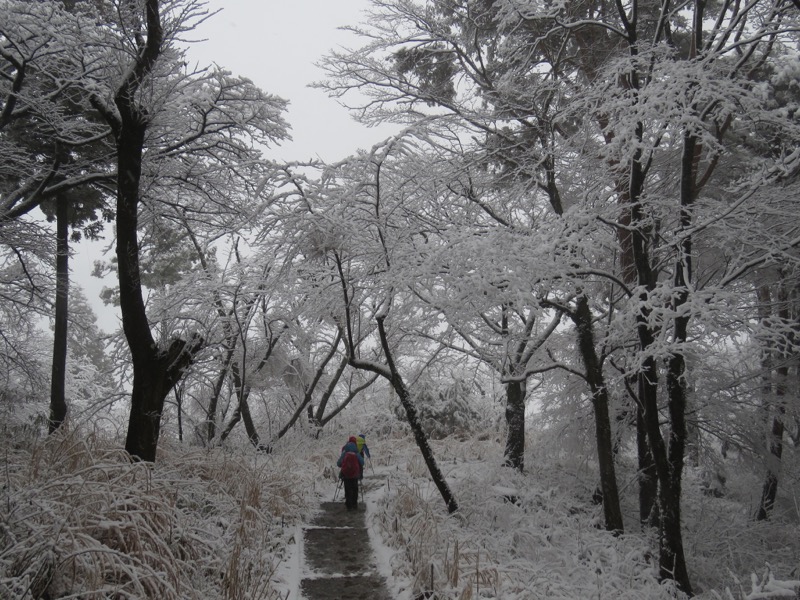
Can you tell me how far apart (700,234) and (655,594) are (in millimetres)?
4183

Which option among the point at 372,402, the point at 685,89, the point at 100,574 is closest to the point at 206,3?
the point at 685,89

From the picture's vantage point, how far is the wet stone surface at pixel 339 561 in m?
4.90

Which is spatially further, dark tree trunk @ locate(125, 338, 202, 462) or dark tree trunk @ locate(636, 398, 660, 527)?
dark tree trunk @ locate(636, 398, 660, 527)

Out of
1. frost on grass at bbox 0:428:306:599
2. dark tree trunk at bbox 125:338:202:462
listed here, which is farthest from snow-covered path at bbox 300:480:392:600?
dark tree trunk at bbox 125:338:202:462

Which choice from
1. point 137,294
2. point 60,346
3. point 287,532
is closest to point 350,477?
point 287,532

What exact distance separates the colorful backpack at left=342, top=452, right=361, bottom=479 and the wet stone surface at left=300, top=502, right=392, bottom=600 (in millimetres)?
562

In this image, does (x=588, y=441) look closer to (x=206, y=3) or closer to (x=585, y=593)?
(x=585, y=593)

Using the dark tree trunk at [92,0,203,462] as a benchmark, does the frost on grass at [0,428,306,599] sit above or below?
below

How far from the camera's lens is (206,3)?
19.3 feet

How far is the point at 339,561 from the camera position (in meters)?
5.76

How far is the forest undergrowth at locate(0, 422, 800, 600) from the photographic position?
3164mm

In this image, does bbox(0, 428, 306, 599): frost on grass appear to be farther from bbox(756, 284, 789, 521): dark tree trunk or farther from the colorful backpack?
bbox(756, 284, 789, 521): dark tree trunk

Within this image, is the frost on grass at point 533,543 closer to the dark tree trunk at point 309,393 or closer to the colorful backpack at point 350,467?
the colorful backpack at point 350,467

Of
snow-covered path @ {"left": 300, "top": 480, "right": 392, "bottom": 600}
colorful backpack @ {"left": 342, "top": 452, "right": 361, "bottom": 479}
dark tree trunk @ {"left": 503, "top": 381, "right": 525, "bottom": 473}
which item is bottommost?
snow-covered path @ {"left": 300, "top": 480, "right": 392, "bottom": 600}
